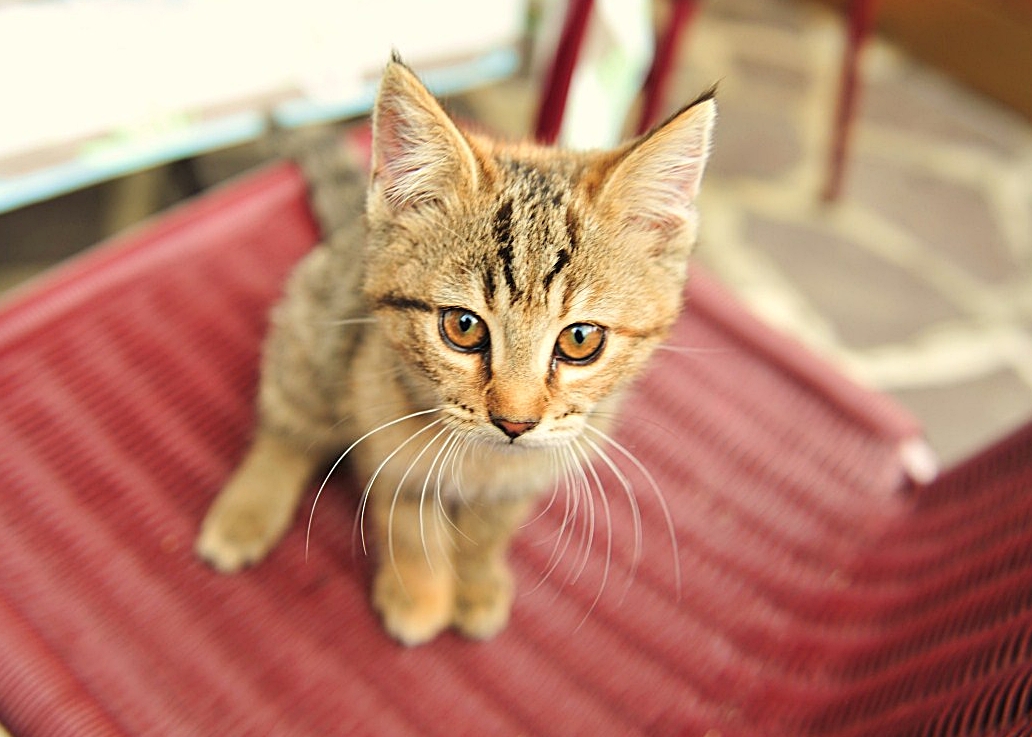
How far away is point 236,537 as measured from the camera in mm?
944

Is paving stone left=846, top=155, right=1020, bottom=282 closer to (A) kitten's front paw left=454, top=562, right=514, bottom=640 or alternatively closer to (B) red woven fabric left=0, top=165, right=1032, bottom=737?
(B) red woven fabric left=0, top=165, right=1032, bottom=737

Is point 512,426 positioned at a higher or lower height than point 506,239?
lower

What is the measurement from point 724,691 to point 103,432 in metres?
0.82

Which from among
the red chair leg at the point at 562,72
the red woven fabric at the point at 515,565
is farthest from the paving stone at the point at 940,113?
the red woven fabric at the point at 515,565

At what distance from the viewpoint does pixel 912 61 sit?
2.78 meters

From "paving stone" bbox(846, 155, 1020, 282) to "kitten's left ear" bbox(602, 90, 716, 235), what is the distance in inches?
69.9

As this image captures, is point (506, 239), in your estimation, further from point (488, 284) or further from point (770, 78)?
point (770, 78)

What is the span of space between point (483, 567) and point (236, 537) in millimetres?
292

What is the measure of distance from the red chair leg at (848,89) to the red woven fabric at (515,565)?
3.67 feet

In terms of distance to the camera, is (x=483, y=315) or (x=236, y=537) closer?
(x=483, y=315)

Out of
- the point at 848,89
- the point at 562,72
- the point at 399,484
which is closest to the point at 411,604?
the point at 399,484

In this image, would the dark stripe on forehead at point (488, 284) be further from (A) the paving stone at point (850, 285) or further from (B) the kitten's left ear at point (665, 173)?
(A) the paving stone at point (850, 285)

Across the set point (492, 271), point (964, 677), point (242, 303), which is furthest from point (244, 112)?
point (964, 677)

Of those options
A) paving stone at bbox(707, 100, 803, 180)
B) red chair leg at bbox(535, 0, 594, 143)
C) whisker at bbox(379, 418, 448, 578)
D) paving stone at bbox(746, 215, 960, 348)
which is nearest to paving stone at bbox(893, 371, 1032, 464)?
paving stone at bbox(746, 215, 960, 348)
